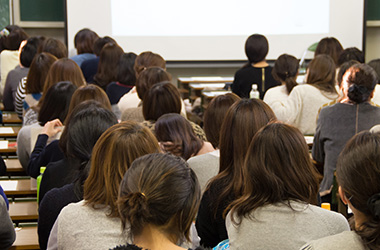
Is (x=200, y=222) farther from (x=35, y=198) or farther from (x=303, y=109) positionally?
(x=303, y=109)

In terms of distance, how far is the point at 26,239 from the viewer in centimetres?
291

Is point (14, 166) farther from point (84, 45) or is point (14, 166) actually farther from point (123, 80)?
point (84, 45)

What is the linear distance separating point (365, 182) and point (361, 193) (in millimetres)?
29

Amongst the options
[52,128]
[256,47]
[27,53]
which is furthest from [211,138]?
[27,53]

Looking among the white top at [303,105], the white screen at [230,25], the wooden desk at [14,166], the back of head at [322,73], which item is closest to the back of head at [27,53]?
the wooden desk at [14,166]

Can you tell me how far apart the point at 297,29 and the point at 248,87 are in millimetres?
4053

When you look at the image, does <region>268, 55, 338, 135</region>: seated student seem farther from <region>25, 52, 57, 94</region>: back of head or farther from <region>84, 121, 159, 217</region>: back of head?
<region>84, 121, 159, 217</region>: back of head

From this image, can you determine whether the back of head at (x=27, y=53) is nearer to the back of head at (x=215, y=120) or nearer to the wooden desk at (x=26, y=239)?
the wooden desk at (x=26, y=239)

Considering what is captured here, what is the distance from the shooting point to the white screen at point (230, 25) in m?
9.37

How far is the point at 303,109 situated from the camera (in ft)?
15.8

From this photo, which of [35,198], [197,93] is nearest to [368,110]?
[35,198]

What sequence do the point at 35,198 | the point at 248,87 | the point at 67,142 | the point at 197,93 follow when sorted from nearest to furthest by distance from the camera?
the point at 67,142 < the point at 35,198 < the point at 248,87 < the point at 197,93

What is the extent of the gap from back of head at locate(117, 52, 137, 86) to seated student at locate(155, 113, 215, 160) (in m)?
2.14

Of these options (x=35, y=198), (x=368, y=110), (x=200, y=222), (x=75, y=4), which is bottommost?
(x=35, y=198)
